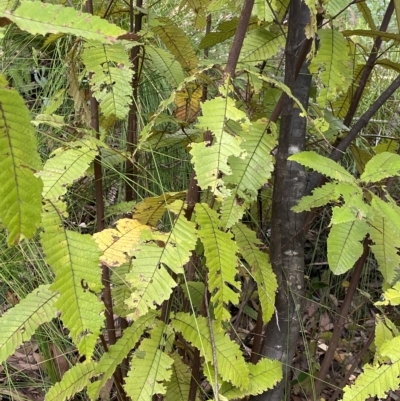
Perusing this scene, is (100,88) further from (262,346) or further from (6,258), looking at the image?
(6,258)

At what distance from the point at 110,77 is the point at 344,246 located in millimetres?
594

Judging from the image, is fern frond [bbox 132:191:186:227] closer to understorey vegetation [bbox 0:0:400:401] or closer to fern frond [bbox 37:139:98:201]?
understorey vegetation [bbox 0:0:400:401]

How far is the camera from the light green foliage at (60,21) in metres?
0.46

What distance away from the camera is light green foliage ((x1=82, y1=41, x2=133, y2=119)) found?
1018 millimetres

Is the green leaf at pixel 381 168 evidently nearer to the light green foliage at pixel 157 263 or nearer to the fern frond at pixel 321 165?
the fern frond at pixel 321 165

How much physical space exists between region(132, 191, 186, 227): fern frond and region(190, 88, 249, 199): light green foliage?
16cm

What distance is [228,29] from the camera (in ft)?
4.21

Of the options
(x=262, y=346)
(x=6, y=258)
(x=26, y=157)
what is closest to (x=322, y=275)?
(x=262, y=346)

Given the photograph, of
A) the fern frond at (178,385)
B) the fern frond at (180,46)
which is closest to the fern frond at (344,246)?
the fern frond at (178,385)

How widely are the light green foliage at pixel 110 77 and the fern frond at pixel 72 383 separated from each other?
549mm

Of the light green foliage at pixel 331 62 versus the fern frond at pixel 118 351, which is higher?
the light green foliage at pixel 331 62

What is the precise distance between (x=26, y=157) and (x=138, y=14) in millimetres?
863

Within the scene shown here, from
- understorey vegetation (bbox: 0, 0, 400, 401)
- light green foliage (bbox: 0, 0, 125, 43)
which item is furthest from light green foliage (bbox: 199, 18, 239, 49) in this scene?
light green foliage (bbox: 0, 0, 125, 43)

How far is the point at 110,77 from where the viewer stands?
1.02m
